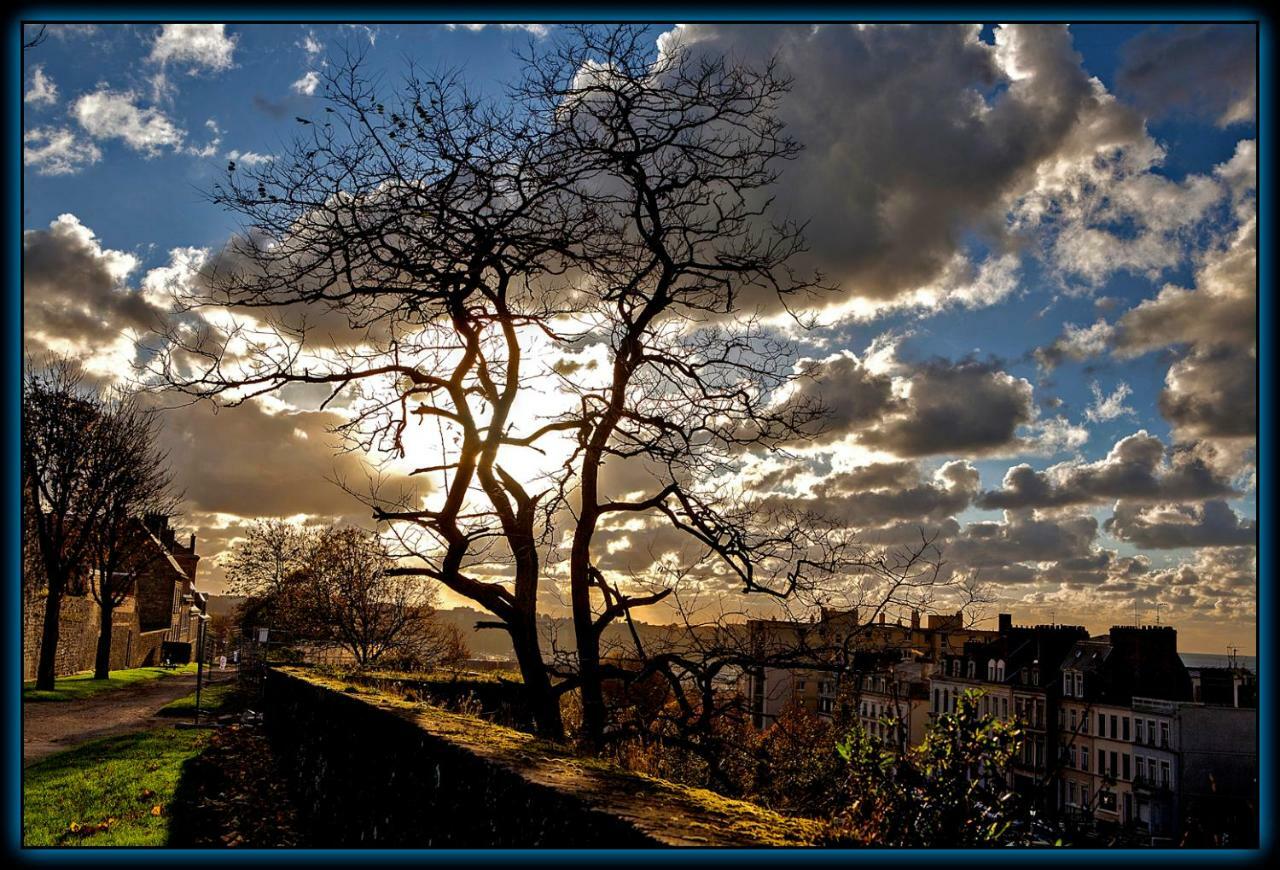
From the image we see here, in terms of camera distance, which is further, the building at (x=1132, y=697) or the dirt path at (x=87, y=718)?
the building at (x=1132, y=697)

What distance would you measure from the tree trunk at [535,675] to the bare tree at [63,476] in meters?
21.4

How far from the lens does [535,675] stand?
1149 centimetres

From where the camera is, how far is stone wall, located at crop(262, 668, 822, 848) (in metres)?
3.79

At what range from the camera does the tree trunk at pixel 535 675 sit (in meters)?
11.2

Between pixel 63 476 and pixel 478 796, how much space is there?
29.2 metres

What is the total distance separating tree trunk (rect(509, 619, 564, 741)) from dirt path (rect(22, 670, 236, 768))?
275 inches

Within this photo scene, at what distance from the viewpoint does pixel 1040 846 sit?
14.0ft

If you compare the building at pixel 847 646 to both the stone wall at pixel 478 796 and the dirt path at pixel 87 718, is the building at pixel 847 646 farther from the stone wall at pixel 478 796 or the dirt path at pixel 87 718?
the dirt path at pixel 87 718

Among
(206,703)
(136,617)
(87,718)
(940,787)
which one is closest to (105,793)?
(940,787)

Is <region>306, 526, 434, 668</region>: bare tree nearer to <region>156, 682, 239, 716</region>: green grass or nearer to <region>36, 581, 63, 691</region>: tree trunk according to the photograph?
<region>156, 682, 239, 716</region>: green grass

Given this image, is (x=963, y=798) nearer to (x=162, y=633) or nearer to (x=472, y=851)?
(x=472, y=851)

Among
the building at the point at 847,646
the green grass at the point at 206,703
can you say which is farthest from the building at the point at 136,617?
the building at the point at 847,646
